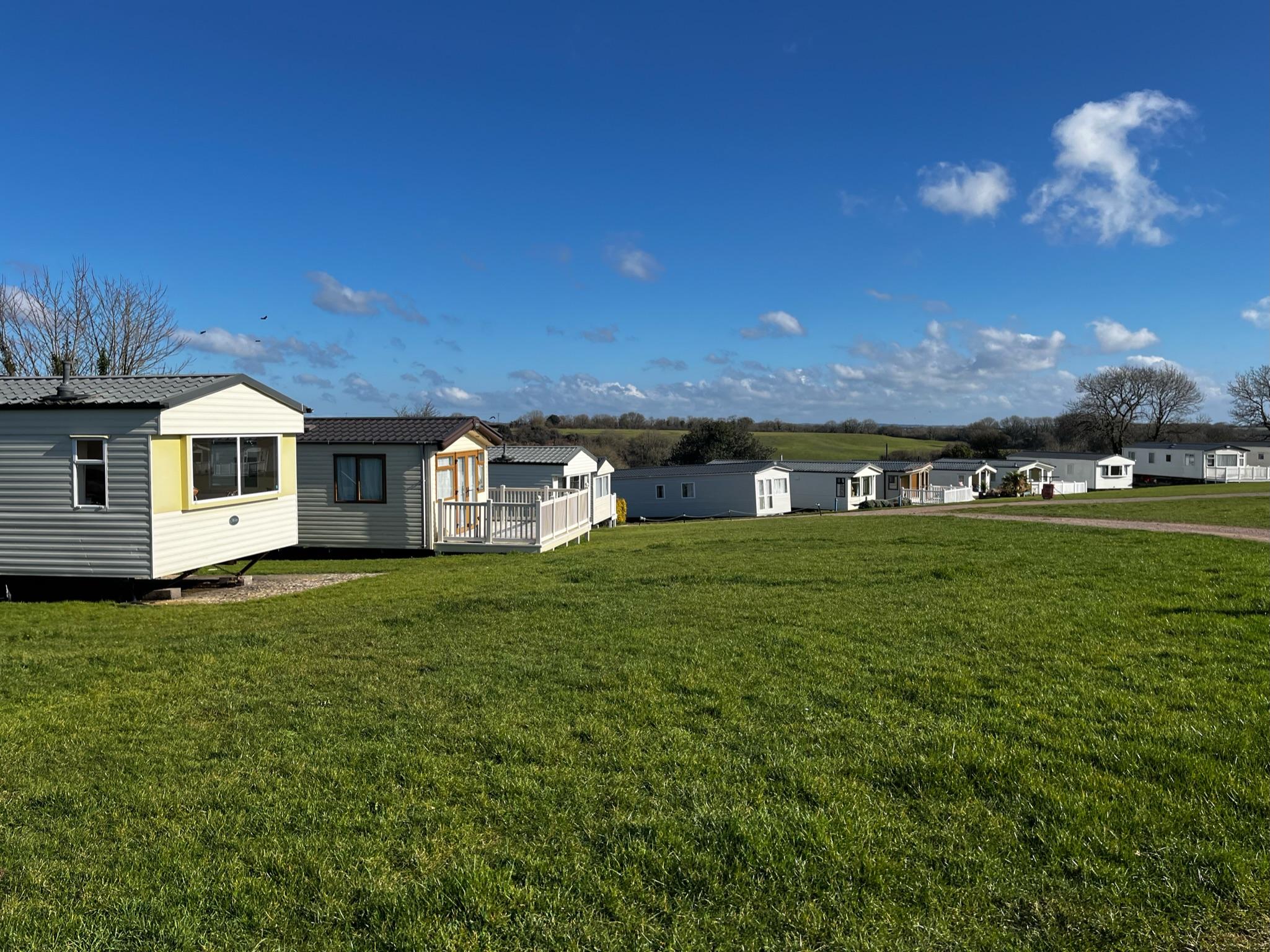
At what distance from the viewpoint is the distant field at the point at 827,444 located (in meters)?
81.8

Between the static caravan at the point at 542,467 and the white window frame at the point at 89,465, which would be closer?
the white window frame at the point at 89,465

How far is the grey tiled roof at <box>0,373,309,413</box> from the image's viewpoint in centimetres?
1223

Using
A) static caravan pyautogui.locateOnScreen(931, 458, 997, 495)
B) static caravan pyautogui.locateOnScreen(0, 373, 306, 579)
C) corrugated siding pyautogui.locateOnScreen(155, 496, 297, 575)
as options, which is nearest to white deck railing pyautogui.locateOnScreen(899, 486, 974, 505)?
static caravan pyautogui.locateOnScreen(931, 458, 997, 495)

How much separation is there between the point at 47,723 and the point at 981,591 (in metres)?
9.65

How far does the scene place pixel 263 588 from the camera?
46.1ft

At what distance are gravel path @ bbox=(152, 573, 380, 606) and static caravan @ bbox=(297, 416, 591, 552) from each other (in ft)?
10.2

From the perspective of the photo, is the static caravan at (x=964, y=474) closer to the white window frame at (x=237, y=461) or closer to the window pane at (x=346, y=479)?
the window pane at (x=346, y=479)

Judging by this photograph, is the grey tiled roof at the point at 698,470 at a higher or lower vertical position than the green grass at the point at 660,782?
higher

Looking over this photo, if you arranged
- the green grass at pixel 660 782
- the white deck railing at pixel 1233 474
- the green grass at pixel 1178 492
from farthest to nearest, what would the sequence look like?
the white deck railing at pixel 1233 474, the green grass at pixel 1178 492, the green grass at pixel 660 782

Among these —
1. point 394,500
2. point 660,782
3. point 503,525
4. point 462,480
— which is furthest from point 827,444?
point 660,782

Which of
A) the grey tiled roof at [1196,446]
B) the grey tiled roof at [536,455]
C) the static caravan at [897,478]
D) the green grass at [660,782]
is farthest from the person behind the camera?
the grey tiled roof at [1196,446]

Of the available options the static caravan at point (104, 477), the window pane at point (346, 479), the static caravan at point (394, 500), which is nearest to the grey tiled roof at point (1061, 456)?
the static caravan at point (394, 500)

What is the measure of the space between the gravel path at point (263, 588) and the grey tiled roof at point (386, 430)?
4.02 metres

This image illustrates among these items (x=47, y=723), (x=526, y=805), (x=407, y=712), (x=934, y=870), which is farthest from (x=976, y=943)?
(x=47, y=723)
